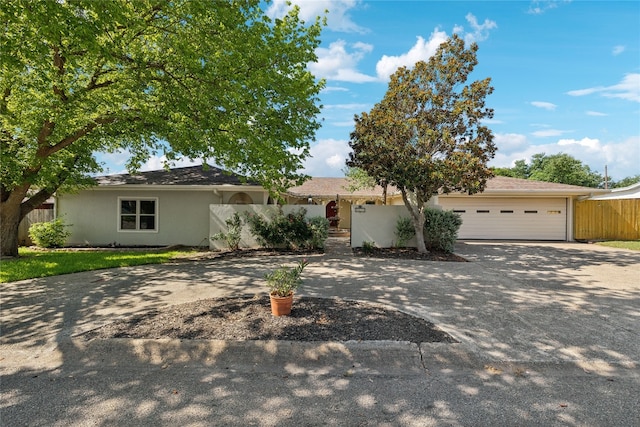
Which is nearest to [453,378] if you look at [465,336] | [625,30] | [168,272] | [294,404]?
[465,336]

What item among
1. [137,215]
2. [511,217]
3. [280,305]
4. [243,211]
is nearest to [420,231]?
[243,211]

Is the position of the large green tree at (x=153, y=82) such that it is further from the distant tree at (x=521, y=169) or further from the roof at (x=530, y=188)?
the distant tree at (x=521, y=169)

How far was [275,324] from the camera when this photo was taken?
4.25 metres

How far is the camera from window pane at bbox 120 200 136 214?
14360mm

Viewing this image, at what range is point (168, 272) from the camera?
845 centimetres

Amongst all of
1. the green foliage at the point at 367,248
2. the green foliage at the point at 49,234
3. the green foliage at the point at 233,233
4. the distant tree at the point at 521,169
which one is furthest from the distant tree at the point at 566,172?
the green foliage at the point at 49,234

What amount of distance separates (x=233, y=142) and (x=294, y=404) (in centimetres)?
727

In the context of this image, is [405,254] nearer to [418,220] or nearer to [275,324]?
[418,220]

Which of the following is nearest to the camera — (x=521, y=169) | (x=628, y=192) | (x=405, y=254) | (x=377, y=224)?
(x=405, y=254)

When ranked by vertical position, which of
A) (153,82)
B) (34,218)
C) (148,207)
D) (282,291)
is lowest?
(282,291)

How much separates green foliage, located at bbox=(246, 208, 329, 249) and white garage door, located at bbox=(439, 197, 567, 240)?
803cm

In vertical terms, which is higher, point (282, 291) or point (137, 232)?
point (137, 232)

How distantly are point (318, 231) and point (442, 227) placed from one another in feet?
14.4

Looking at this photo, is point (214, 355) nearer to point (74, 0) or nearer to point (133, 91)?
point (74, 0)
